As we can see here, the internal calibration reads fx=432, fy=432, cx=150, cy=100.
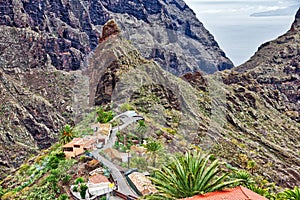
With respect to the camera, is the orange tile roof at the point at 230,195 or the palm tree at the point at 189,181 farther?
the palm tree at the point at 189,181

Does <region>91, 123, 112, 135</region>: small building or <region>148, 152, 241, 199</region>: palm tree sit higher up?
<region>148, 152, 241, 199</region>: palm tree

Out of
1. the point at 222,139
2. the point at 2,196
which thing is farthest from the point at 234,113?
the point at 2,196

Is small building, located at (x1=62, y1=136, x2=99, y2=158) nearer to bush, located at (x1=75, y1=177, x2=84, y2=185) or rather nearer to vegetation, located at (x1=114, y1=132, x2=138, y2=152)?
vegetation, located at (x1=114, y1=132, x2=138, y2=152)

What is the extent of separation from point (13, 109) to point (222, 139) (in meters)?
98.0

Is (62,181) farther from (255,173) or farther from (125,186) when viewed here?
(255,173)

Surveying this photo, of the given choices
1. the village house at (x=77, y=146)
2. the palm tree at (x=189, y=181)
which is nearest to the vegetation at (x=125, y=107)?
the village house at (x=77, y=146)

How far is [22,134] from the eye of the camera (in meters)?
154

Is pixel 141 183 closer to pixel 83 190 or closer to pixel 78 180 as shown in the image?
pixel 83 190

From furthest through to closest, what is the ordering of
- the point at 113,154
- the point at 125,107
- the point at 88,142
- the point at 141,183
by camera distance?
the point at 125,107, the point at 88,142, the point at 113,154, the point at 141,183

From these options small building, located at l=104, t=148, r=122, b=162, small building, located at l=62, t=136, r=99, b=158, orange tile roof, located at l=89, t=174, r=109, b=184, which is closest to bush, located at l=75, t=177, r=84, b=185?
orange tile roof, located at l=89, t=174, r=109, b=184

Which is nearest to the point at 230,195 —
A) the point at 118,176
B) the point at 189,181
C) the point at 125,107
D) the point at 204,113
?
the point at 189,181

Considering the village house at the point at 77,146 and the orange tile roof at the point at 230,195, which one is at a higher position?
the orange tile roof at the point at 230,195

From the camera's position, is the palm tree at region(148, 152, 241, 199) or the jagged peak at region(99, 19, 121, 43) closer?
the palm tree at region(148, 152, 241, 199)

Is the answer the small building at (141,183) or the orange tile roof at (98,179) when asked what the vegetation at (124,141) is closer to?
the small building at (141,183)
